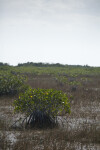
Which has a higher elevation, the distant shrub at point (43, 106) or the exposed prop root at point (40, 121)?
the distant shrub at point (43, 106)

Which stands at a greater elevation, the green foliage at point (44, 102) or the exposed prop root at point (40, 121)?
the green foliage at point (44, 102)

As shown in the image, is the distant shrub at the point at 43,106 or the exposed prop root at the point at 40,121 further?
the distant shrub at the point at 43,106

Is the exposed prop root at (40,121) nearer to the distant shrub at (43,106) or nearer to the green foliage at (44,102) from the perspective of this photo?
the distant shrub at (43,106)

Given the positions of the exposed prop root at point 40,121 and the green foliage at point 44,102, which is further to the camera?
the green foliage at point 44,102

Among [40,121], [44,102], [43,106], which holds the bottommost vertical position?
[40,121]

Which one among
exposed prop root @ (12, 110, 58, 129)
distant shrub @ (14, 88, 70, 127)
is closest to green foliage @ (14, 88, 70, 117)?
distant shrub @ (14, 88, 70, 127)

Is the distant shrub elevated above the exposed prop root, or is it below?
above

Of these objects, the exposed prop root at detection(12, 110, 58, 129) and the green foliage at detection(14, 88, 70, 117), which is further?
the green foliage at detection(14, 88, 70, 117)

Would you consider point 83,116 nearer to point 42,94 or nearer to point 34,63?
point 42,94

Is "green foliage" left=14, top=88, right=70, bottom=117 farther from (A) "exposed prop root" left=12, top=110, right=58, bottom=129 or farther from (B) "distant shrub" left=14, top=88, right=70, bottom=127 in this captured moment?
(A) "exposed prop root" left=12, top=110, right=58, bottom=129

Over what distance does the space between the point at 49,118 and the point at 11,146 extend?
221 cm

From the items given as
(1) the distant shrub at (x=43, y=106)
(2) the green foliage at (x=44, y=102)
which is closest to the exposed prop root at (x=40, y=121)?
(1) the distant shrub at (x=43, y=106)

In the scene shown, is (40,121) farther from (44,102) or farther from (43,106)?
(44,102)

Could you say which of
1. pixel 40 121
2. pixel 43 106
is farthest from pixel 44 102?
pixel 40 121
